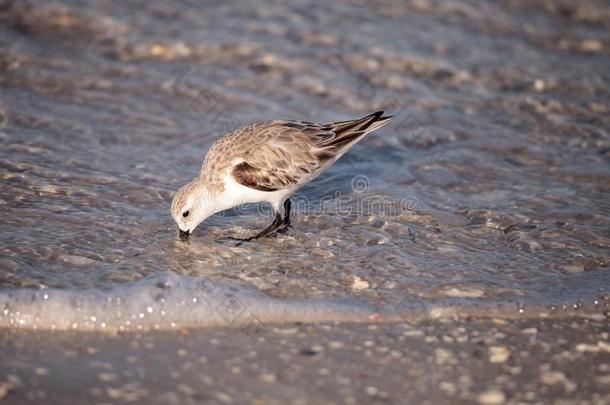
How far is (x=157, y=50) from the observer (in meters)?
10.6

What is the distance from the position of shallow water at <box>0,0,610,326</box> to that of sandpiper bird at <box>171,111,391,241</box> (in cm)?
25

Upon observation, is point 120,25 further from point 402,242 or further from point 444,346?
point 444,346

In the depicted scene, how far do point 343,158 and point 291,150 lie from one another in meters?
1.73

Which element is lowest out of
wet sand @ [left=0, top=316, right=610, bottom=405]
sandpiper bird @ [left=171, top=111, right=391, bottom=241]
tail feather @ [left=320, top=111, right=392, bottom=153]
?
wet sand @ [left=0, top=316, right=610, bottom=405]

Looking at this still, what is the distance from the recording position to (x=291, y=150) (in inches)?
273

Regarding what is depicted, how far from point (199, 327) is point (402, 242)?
205cm

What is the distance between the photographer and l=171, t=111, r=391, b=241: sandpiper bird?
6645 millimetres

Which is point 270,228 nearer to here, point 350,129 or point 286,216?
point 286,216

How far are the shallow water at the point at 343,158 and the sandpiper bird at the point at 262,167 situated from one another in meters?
0.25

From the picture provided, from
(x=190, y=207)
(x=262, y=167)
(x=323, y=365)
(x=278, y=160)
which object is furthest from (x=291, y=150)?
(x=323, y=365)

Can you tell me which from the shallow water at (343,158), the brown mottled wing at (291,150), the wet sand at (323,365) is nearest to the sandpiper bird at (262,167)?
the brown mottled wing at (291,150)

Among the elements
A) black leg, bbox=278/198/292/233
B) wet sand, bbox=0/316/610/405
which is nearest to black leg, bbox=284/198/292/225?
black leg, bbox=278/198/292/233

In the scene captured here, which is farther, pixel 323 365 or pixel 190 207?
pixel 190 207

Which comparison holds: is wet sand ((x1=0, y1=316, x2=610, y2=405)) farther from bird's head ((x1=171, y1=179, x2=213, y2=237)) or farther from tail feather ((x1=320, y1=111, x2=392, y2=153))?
tail feather ((x1=320, y1=111, x2=392, y2=153))
